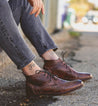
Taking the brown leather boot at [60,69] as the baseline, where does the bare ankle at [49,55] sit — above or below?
above

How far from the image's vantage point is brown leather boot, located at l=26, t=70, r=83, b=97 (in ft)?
4.03

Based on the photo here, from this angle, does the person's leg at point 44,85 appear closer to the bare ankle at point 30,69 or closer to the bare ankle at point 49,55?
the bare ankle at point 30,69

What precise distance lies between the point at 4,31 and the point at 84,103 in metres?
0.56

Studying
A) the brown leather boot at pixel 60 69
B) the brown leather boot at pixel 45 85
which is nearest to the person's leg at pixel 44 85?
the brown leather boot at pixel 45 85

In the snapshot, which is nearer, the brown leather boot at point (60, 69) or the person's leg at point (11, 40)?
the person's leg at point (11, 40)

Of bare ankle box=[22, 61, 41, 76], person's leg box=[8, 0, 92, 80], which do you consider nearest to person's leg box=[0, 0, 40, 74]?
bare ankle box=[22, 61, 41, 76]

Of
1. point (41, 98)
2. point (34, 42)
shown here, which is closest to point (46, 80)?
point (41, 98)

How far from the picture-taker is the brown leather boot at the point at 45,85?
1.23 meters

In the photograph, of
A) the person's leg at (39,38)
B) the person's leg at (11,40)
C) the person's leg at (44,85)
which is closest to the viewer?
the person's leg at (11,40)

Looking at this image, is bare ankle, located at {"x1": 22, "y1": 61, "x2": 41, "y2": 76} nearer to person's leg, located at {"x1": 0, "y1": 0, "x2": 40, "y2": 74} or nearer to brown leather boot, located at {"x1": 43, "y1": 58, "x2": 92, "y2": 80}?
person's leg, located at {"x1": 0, "y1": 0, "x2": 40, "y2": 74}

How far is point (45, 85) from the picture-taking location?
124cm

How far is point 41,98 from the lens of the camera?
1.24m

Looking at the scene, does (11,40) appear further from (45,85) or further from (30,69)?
(45,85)

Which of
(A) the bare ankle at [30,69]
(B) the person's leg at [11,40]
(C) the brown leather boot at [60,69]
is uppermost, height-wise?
(B) the person's leg at [11,40]
